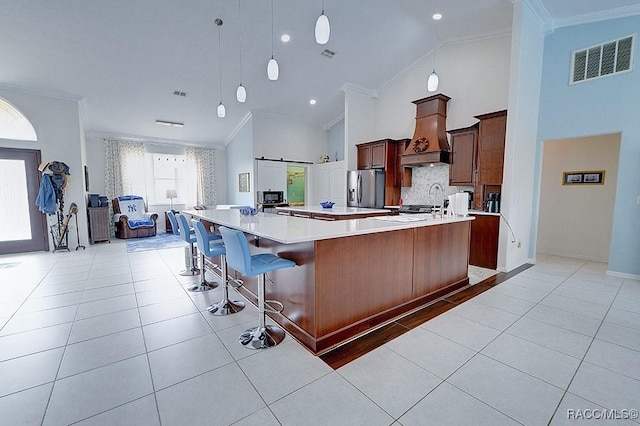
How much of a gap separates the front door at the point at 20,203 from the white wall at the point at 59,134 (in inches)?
9.1

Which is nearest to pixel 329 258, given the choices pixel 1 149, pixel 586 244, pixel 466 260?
pixel 466 260

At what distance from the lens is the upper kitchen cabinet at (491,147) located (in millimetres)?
4348

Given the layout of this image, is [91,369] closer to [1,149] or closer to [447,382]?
[447,382]

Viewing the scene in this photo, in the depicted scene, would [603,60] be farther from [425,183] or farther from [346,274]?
[346,274]

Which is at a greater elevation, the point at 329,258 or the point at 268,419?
the point at 329,258

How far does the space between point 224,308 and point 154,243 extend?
5032 millimetres

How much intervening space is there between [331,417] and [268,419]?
344mm

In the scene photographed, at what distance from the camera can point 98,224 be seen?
21.6ft

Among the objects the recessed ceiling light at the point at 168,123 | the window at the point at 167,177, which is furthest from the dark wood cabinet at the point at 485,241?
the window at the point at 167,177

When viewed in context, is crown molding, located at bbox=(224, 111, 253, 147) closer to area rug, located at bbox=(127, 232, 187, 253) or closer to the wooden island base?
area rug, located at bbox=(127, 232, 187, 253)

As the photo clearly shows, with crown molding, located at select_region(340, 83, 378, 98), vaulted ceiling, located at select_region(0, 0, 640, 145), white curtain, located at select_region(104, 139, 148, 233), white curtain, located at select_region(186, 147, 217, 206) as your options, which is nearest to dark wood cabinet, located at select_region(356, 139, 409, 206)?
crown molding, located at select_region(340, 83, 378, 98)

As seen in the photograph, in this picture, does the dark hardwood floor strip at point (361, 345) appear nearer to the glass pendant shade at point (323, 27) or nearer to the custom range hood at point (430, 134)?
the glass pendant shade at point (323, 27)

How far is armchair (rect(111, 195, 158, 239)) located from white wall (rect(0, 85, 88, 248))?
1.25 m

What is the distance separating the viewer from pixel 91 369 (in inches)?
75.3
